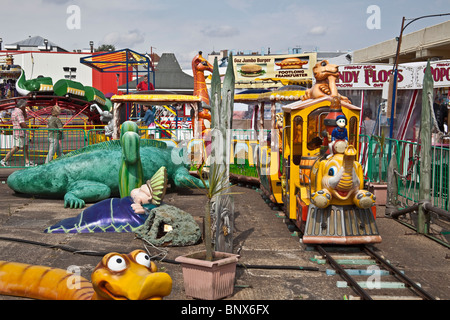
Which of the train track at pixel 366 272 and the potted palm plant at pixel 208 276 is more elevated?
the potted palm plant at pixel 208 276

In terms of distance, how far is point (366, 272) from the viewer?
680 cm

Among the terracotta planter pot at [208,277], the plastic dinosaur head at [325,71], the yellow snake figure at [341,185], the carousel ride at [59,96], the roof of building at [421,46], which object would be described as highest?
the roof of building at [421,46]

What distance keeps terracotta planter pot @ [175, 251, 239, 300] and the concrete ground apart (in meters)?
0.14

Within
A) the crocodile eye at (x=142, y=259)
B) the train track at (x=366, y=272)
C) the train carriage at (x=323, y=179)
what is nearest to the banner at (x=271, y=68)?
the train carriage at (x=323, y=179)

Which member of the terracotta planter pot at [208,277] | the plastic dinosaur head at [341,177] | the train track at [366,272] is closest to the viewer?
the terracotta planter pot at [208,277]

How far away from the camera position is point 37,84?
1992 cm

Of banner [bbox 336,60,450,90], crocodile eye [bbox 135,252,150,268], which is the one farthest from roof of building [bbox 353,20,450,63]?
crocodile eye [bbox 135,252,150,268]

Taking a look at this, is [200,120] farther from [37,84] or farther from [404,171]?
[37,84]

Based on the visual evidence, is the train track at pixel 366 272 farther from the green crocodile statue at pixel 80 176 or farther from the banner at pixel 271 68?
the banner at pixel 271 68

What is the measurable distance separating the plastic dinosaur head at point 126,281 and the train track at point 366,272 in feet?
8.21

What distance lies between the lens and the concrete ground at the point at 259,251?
20.3 feet

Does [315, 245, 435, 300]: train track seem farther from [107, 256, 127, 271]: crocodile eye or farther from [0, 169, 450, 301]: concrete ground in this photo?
[107, 256, 127, 271]: crocodile eye
